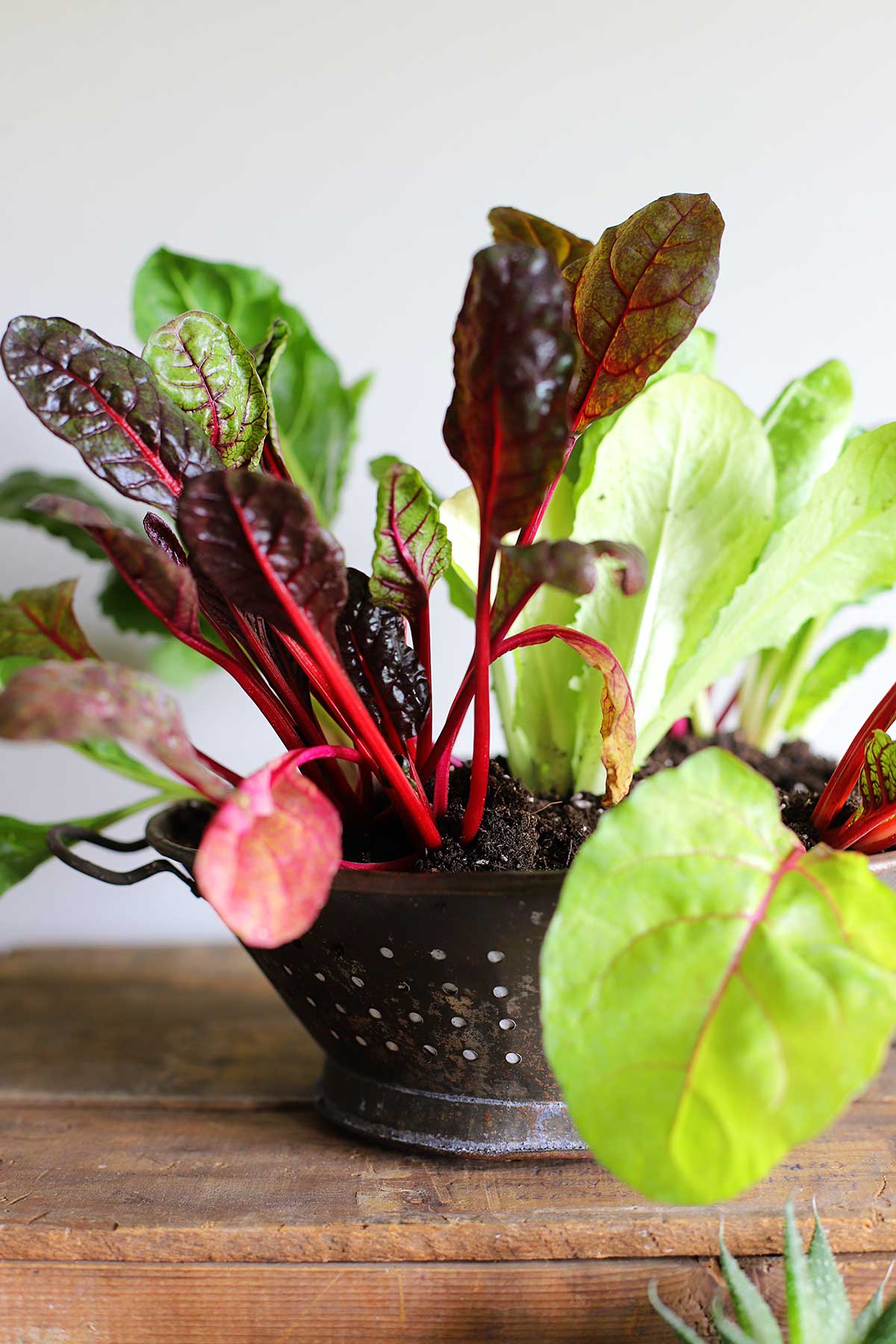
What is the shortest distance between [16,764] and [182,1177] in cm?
52

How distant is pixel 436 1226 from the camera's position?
16.7 inches

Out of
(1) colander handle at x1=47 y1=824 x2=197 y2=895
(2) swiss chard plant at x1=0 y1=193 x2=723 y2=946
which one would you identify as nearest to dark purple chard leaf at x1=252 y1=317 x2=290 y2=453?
(2) swiss chard plant at x1=0 y1=193 x2=723 y2=946

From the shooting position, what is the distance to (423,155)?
2.63 feet

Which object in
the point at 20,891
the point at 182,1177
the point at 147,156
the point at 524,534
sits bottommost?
the point at 20,891

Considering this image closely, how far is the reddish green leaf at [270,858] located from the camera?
0.98 ft

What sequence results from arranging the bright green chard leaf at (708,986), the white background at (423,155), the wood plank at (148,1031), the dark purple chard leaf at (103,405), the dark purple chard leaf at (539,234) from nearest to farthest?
the bright green chard leaf at (708,986), the dark purple chard leaf at (103,405), the dark purple chard leaf at (539,234), the wood plank at (148,1031), the white background at (423,155)

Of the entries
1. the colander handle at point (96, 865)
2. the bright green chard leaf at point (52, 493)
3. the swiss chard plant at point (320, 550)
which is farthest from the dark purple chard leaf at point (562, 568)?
the bright green chard leaf at point (52, 493)

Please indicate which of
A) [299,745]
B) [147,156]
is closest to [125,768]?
[299,745]

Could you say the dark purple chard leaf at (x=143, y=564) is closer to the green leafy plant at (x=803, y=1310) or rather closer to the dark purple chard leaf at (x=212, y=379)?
the dark purple chard leaf at (x=212, y=379)

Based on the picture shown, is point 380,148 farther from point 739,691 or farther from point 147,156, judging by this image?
point 739,691

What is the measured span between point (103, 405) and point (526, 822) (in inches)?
9.8

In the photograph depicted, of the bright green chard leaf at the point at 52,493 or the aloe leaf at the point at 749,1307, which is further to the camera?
the bright green chard leaf at the point at 52,493

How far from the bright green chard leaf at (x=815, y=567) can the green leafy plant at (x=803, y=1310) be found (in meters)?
0.23

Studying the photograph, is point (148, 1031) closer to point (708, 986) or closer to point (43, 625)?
point (43, 625)
